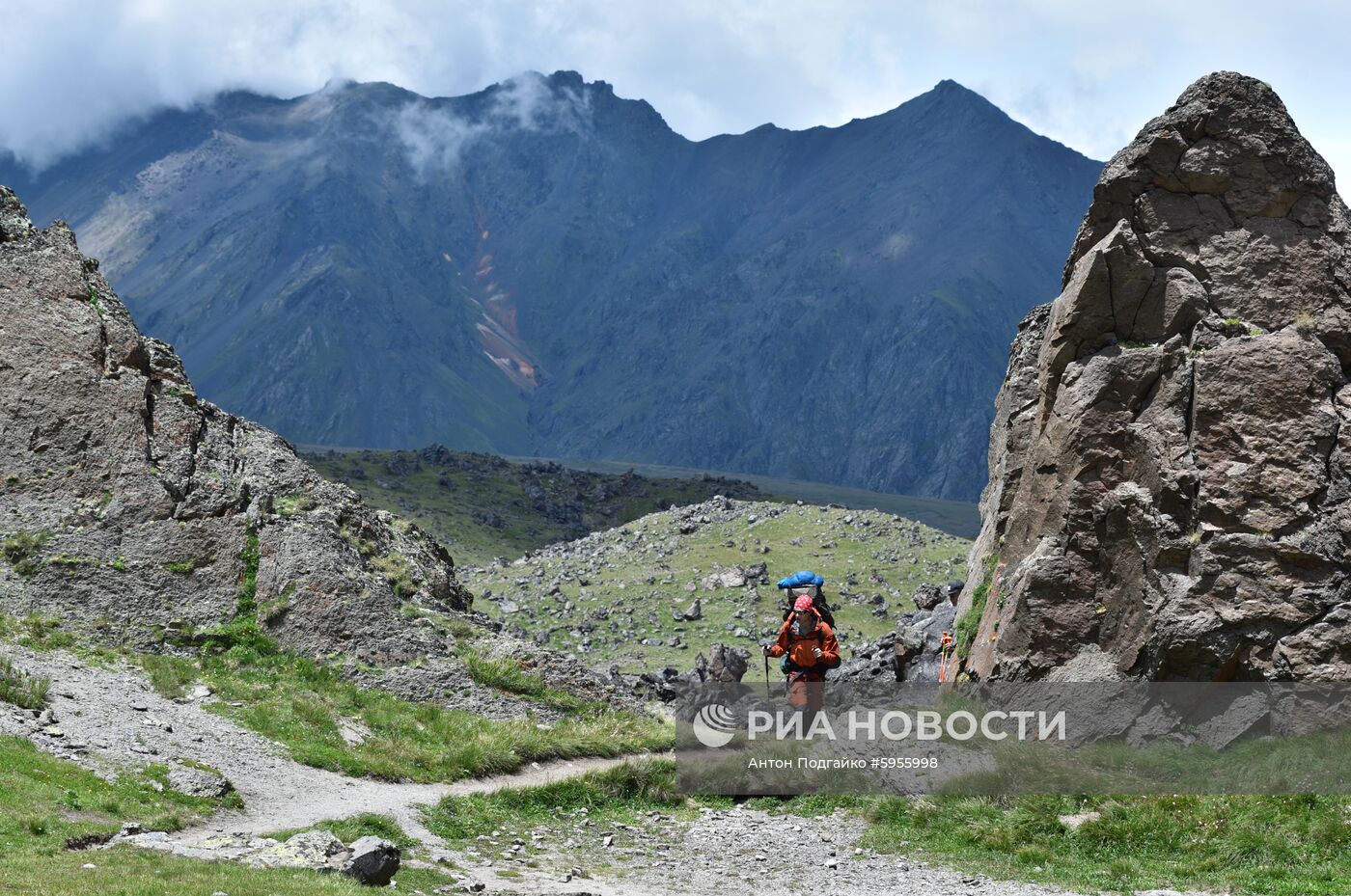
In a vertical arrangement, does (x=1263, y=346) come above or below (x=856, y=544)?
above

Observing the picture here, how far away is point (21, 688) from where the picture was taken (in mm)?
19875

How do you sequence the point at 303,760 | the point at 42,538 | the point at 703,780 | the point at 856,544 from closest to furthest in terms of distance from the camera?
the point at 303,760 < the point at 703,780 < the point at 42,538 < the point at 856,544

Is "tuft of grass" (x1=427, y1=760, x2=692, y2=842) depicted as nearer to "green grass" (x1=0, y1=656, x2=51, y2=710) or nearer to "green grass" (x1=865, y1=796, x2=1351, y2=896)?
"green grass" (x1=865, y1=796, x2=1351, y2=896)

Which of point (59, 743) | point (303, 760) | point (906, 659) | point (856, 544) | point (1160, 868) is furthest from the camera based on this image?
point (856, 544)

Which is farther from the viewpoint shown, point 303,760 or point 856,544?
point 856,544

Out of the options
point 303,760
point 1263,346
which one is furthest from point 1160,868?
point 303,760

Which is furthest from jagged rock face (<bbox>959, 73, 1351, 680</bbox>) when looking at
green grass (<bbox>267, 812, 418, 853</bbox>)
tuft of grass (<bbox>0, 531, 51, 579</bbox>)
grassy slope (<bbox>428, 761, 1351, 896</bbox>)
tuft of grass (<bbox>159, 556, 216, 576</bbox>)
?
tuft of grass (<bbox>0, 531, 51, 579</bbox>)

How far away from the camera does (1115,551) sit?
2347 centimetres

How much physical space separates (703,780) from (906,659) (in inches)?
647

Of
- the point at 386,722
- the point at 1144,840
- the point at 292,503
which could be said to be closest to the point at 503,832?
the point at 386,722

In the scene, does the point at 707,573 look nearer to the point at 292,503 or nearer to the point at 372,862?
the point at 292,503

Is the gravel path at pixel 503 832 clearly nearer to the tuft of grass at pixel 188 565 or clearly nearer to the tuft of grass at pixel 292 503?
the tuft of grass at pixel 188 565

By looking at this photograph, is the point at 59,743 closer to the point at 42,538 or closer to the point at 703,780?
the point at 42,538

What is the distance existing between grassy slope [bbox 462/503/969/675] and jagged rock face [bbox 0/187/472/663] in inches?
1480
